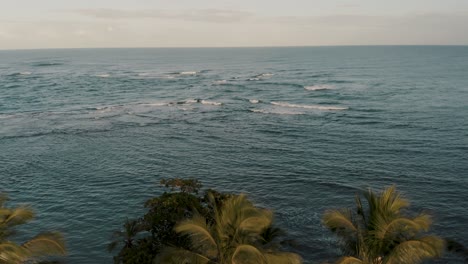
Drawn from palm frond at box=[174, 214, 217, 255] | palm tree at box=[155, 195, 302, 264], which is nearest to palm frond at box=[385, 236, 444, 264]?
palm tree at box=[155, 195, 302, 264]

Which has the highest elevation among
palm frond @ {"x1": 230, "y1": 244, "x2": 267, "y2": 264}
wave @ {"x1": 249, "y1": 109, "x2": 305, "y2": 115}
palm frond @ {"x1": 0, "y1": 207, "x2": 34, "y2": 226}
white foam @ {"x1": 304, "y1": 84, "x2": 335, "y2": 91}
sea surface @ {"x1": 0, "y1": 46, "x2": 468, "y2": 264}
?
palm frond @ {"x1": 0, "y1": 207, "x2": 34, "y2": 226}

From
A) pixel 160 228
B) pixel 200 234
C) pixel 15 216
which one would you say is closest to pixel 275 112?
pixel 160 228

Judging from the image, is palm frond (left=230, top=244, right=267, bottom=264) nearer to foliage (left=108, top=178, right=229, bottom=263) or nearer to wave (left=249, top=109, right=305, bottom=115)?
foliage (left=108, top=178, right=229, bottom=263)

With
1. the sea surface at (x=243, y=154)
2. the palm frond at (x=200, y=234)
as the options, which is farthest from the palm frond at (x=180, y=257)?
the sea surface at (x=243, y=154)

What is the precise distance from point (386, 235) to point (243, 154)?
48702 millimetres

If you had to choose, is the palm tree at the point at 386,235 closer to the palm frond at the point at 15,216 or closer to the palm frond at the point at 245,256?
the palm frond at the point at 245,256

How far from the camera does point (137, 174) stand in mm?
55750

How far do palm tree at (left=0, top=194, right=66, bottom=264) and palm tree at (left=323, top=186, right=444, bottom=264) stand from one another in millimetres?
10069

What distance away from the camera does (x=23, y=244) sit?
1503cm

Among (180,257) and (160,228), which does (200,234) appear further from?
(160,228)

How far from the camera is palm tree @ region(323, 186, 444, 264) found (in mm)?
15109

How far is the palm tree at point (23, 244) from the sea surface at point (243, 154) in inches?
871

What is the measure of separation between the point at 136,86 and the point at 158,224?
12828 cm

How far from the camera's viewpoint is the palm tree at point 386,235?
595 inches
